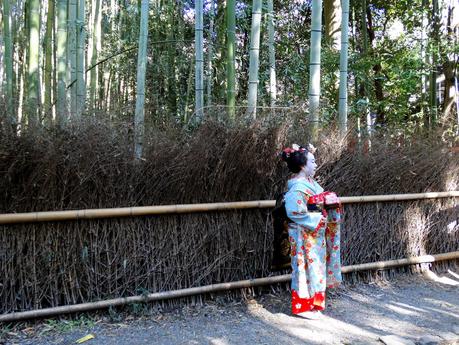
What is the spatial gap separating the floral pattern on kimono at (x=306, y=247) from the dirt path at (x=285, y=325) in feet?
0.63

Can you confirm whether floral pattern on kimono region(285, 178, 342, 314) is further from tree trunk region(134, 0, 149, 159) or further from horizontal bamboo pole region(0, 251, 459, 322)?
→ tree trunk region(134, 0, 149, 159)

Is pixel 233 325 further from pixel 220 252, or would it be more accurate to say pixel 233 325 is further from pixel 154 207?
pixel 154 207

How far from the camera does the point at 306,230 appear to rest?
10.9ft

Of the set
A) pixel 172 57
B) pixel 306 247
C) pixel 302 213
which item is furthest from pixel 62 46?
pixel 172 57

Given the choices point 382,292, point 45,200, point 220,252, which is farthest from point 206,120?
point 382,292

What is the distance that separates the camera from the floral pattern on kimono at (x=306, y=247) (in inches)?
129

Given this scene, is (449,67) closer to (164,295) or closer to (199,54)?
(199,54)

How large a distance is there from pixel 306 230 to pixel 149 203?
125 cm

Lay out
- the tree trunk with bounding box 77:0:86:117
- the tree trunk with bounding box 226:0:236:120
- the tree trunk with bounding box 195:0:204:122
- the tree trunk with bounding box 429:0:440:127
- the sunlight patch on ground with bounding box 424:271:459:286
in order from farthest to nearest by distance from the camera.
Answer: the tree trunk with bounding box 429:0:440:127
the tree trunk with bounding box 195:0:204:122
the sunlight patch on ground with bounding box 424:271:459:286
the tree trunk with bounding box 226:0:236:120
the tree trunk with bounding box 77:0:86:117

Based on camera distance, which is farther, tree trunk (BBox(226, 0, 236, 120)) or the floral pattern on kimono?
tree trunk (BBox(226, 0, 236, 120))

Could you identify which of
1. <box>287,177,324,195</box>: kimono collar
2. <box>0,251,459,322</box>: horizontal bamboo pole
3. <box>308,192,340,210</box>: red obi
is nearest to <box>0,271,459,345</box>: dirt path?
<box>0,251,459,322</box>: horizontal bamboo pole

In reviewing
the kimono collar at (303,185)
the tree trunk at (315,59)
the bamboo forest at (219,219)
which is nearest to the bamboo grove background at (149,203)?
the bamboo forest at (219,219)

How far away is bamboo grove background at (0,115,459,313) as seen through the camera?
3.05 meters

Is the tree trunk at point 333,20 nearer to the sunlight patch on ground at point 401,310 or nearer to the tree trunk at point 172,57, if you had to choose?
the tree trunk at point 172,57
